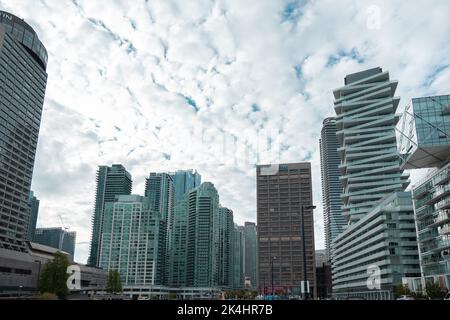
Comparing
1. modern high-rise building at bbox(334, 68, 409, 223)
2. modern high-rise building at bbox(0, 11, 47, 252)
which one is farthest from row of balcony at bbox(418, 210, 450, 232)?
modern high-rise building at bbox(0, 11, 47, 252)

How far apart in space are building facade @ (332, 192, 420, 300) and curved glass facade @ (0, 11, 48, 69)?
14912 centimetres

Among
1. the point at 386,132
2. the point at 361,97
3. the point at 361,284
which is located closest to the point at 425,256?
the point at 361,284

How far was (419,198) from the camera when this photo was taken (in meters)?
96.5

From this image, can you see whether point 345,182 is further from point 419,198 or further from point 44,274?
point 44,274

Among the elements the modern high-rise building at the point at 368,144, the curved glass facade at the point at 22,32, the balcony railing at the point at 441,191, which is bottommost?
the balcony railing at the point at 441,191

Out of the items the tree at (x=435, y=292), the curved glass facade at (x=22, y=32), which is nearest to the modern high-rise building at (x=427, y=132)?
the tree at (x=435, y=292)

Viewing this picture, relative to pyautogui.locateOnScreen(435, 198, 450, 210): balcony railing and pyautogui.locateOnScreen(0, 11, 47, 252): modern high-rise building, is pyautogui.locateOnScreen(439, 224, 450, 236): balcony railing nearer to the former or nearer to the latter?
pyautogui.locateOnScreen(435, 198, 450, 210): balcony railing

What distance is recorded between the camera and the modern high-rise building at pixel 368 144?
162 m

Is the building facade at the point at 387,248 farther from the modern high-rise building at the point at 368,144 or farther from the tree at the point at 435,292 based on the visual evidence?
the tree at the point at 435,292

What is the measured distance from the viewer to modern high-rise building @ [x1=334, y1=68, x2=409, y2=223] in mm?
161500

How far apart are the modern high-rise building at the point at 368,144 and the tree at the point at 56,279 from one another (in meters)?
111

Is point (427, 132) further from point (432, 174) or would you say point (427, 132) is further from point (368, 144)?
point (368, 144)

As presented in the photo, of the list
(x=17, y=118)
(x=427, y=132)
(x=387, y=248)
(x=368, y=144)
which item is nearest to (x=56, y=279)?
(x=387, y=248)

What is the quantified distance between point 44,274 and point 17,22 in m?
127
